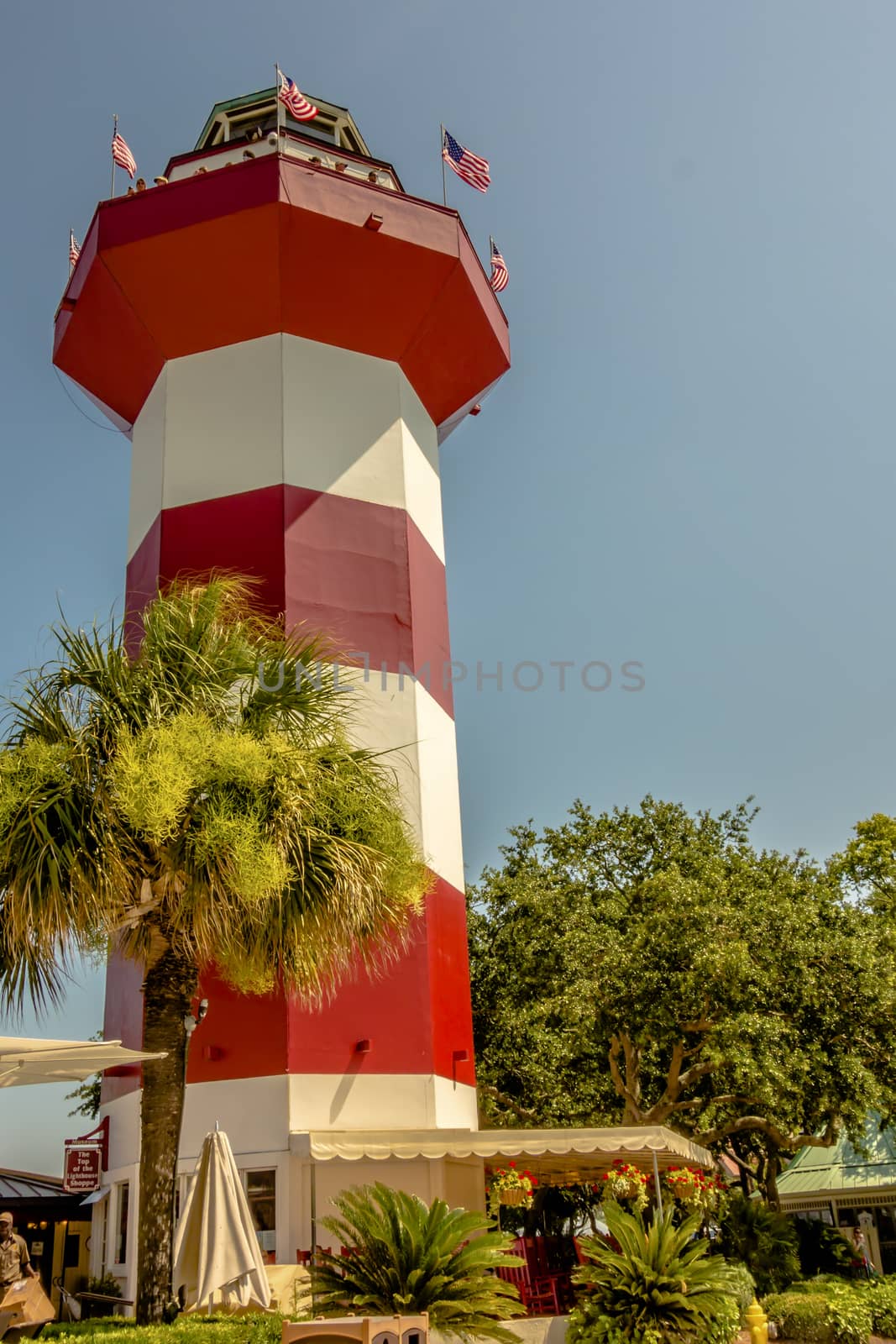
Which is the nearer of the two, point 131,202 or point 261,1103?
point 261,1103

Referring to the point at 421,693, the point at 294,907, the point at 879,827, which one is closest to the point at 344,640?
the point at 421,693

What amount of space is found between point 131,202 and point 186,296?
1.79 meters

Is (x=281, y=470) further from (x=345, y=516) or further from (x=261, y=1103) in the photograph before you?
(x=261, y=1103)

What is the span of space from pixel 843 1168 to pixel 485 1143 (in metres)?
25.6

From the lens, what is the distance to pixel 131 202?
66.9 ft

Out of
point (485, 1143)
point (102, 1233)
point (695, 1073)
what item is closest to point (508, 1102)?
point (695, 1073)

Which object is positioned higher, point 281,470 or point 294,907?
point 281,470

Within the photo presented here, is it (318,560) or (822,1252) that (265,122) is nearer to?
(318,560)

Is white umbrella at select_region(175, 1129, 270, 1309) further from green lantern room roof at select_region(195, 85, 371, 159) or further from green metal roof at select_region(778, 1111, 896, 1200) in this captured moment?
green metal roof at select_region(778, 1111, 896, 1200)

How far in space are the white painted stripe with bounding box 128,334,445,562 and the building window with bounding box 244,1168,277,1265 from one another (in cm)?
1090

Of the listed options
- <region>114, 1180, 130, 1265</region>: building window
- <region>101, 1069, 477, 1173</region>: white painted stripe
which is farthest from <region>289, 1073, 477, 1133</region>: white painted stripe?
<region>114, 1180, 130, 1265</region>: building window

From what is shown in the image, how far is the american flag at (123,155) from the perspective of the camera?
21.2 meters

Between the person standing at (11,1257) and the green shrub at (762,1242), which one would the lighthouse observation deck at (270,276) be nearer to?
the person standing at (11,1257)

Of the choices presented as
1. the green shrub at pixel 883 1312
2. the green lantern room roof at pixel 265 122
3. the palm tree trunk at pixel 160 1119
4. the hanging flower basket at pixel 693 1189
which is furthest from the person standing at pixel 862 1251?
the green lantern room roof at pixel 265 122
